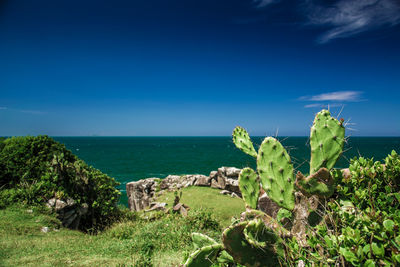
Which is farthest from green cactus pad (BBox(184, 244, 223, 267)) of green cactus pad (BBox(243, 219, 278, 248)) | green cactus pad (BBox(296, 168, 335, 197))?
green cactus pad (BBox(296, 168, 335, 197))

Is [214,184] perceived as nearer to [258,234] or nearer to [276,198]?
[276,198]

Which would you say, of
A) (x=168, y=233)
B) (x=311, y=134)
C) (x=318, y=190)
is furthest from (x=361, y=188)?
(x=168, y=233)

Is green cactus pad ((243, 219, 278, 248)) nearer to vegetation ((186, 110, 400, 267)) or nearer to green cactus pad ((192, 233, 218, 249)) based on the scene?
vegetation ((186, 110, 400, 267))

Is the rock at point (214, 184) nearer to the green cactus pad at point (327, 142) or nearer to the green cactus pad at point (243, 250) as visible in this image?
the green cactus pad at point (327, 142)

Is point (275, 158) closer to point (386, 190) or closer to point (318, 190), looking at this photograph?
point (318, 190)

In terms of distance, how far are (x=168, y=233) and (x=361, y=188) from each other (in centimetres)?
493

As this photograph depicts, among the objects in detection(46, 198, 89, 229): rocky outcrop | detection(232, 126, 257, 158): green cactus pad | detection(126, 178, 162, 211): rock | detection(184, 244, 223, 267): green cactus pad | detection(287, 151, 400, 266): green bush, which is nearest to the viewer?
detection(287, 151, 400, 266): green bush

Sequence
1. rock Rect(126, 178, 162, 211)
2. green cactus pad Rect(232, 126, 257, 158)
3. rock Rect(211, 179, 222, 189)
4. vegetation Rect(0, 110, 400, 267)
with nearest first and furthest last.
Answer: vegetation Rect(0, 110, 400, 267) < green cactus pad Rect(232, 126, 257, 158) < rock Rect(211, 179, 222, 189) < rock Rect(126, 178, 162, 211)

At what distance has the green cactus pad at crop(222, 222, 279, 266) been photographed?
81.5 inches

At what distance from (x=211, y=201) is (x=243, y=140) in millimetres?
6471

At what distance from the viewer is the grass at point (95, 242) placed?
444 centimetres

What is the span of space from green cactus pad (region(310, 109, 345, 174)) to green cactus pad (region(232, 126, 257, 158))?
1367mm

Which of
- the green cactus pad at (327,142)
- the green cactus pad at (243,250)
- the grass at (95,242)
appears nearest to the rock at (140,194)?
the grass at (95,242)

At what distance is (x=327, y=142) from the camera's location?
2.51 metres
